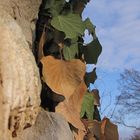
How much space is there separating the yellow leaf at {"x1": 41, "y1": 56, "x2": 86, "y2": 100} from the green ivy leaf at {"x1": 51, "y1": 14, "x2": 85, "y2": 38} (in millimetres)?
85

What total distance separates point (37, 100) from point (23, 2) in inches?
11.2

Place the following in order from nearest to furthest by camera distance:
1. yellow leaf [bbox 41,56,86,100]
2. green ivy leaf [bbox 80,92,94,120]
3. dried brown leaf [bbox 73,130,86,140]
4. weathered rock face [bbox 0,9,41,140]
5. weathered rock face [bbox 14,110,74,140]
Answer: weathered rock face [bbox 0,9,41,140] → weathered rock face [bbox 14,110,74,140] → yellow leaf [bbox 41,56,86,100] → dried brown leaf [bbox 73,130,86,140] → green ivy leaf [bbox 80,92,94,120]

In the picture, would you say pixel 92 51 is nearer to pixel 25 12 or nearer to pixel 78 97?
pixel 78 97

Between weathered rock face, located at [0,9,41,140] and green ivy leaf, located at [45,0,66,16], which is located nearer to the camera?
weathered rock face, located at [0,9,41,140]

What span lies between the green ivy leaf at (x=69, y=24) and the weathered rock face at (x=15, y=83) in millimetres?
284

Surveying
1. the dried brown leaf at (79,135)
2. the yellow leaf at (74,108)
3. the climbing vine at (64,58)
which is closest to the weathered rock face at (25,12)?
the climbing vine at (64,58)

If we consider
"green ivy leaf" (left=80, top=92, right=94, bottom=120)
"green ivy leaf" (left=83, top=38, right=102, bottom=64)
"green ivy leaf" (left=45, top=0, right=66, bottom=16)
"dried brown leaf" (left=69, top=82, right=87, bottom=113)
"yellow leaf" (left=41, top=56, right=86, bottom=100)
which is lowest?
"green ivy leaf" (left=80, top=92, right=94, bottom=120)

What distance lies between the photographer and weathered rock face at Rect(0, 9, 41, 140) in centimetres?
95

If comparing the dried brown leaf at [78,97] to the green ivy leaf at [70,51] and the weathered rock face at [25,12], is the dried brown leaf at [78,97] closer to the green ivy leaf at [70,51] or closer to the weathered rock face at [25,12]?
the green ivy leaf at [70,51]

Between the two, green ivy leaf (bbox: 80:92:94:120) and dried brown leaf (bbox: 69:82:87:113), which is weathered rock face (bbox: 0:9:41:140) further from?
green ivy leaf (bbox: 80:92:94:120)

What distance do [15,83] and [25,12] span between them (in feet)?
0.96

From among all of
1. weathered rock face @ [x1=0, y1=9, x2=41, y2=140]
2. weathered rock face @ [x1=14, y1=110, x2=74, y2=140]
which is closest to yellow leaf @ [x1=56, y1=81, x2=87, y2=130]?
weathered rock face @ [x1=14, y1=110, x2=74, y2=140]

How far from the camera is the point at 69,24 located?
1.34 meters

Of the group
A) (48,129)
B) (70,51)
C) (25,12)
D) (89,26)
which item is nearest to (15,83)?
(48,129)
